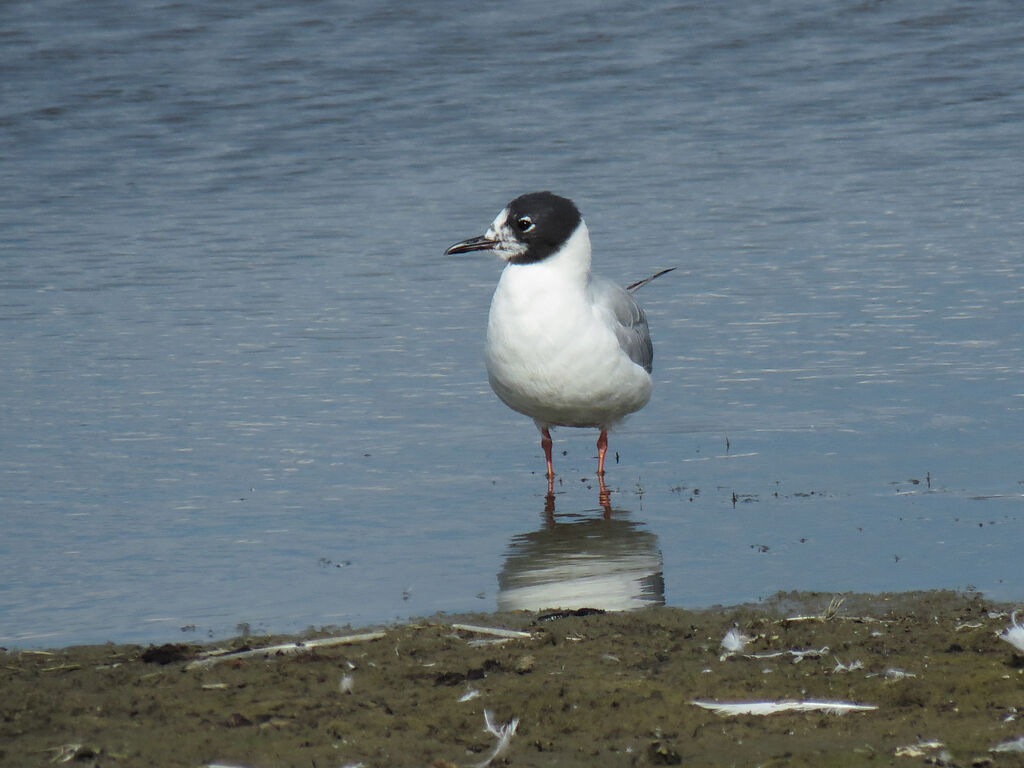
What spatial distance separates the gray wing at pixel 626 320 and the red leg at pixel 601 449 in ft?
1.39

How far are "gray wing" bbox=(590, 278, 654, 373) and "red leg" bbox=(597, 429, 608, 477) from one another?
0.42 meters

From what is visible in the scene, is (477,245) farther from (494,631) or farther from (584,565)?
(494,631)

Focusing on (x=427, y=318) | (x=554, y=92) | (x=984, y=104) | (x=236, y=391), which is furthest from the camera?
(x=554, y=92)

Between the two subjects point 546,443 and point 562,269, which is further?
point 546,443

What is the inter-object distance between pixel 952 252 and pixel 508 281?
5353 millimetres

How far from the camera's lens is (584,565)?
23.1 ft

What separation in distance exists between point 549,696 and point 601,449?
4081 mm

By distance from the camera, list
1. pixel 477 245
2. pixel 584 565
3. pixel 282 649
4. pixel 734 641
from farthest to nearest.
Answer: pixel 477 245 < pixel 584 565 < pixel 282 649 < pixel 734 641

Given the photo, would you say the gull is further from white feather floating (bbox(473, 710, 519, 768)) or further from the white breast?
white feather floating (bbox(473, 710, 519, 768))

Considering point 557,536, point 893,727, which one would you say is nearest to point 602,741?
point 893,727

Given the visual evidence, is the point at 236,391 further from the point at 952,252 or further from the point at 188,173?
the point at 188,173

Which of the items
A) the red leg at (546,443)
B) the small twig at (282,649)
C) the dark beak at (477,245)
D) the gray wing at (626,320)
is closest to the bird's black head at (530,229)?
the dark beak at (477,245)

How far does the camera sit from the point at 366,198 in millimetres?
15570

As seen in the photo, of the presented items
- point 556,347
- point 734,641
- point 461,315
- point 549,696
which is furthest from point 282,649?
point 461,315
